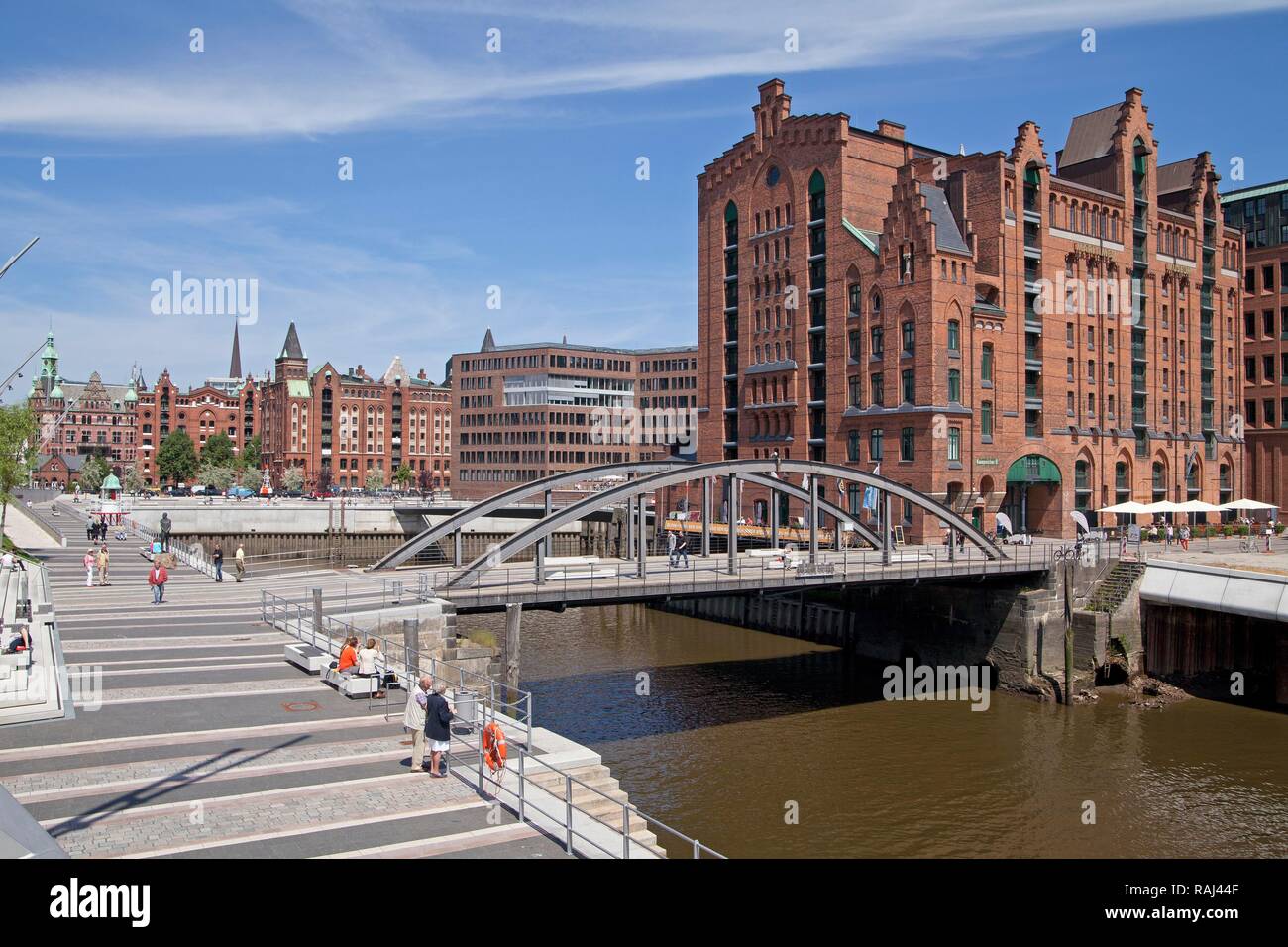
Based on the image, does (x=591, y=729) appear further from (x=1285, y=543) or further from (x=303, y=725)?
(x=1285, y=543)

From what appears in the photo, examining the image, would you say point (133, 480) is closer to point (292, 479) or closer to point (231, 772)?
point (292, 479)

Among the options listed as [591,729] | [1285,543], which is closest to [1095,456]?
[1285,543]

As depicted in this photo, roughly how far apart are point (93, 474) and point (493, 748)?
141132 mm

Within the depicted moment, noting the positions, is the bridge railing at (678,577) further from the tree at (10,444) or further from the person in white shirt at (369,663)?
the tree at (10,444)

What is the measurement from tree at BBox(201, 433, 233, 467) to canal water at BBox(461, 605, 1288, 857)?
115273 mm

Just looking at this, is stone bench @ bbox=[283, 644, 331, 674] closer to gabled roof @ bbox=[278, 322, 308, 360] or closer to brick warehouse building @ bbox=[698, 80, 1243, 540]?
brick warehouse building @ bbox=[698, 80, 1243, 540]

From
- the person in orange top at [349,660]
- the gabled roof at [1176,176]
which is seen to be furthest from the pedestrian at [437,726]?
the gabled roof at [1176,176]

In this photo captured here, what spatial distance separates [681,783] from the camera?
2614 cm

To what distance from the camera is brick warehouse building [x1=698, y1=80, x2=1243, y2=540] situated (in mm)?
53812

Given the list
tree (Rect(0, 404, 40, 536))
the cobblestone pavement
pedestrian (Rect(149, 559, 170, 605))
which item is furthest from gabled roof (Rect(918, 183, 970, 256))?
tree (Rect(0, 404, 40, 536))

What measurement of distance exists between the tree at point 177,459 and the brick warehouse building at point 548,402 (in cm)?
4157

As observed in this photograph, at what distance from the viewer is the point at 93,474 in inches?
5325

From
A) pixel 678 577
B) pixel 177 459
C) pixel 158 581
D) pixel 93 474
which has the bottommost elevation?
pixel 678 577

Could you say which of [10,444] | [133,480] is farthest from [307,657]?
[133,480]
